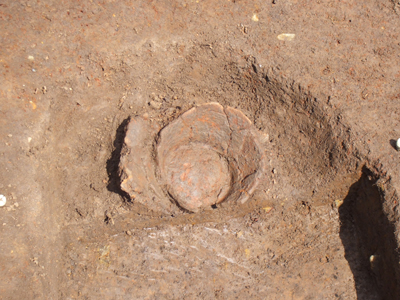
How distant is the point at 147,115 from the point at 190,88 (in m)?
0.64

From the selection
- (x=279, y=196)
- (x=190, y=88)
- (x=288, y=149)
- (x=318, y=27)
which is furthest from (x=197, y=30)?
(x=279, y=196)

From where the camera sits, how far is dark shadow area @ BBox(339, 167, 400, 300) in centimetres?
264

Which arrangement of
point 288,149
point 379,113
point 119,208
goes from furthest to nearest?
point 288,149 → point 119,208 → point 379,113

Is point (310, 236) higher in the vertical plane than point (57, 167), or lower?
lower

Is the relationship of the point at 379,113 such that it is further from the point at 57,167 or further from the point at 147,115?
the point at 57,167

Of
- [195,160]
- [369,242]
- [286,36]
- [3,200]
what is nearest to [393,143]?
[369,242]

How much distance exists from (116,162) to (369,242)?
9.06 feet

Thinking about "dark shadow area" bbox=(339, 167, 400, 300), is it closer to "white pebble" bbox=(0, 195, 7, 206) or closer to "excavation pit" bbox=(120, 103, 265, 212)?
"excavation pit" bbox=(120, 103, 265, 212)

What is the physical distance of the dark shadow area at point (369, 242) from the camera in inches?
104

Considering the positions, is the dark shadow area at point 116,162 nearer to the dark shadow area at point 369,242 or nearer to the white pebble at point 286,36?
the white pebble at point 286,36

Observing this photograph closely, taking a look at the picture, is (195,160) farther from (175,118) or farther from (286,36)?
(286,36)

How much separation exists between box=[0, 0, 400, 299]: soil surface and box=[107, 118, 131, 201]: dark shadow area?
0.02m

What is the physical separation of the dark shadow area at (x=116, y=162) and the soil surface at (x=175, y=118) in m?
0.02

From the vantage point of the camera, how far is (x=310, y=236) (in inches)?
119
